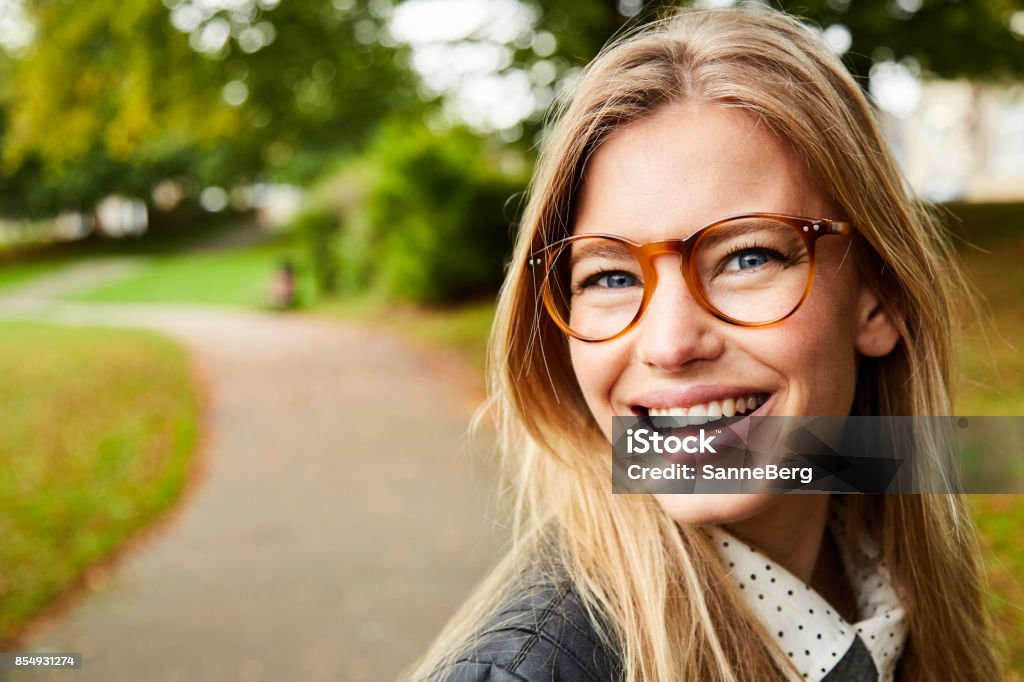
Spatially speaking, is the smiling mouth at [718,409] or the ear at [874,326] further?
the ear at [874,326]

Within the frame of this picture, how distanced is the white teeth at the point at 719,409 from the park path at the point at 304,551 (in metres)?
0.91

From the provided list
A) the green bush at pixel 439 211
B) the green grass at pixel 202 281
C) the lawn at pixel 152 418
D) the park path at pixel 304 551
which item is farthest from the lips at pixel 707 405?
the green grass at pixel 202 281

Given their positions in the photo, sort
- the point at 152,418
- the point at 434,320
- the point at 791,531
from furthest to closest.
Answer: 1. the point at 434,320
2. the point at 152,418
3. the point at 791,531

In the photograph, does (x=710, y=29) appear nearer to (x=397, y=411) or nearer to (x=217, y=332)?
(x=397, y=411)

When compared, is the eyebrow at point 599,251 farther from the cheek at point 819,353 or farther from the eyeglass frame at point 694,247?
the cheek at point 819,353

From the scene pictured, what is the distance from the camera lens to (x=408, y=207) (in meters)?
16.3

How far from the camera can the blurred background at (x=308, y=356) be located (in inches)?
181

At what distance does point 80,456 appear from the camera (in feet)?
26.4

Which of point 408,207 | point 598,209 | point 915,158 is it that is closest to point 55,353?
point 408,207

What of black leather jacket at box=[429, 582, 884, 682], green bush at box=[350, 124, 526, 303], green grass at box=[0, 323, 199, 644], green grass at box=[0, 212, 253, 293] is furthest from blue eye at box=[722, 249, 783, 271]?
green grass at box=[0, 212, 253, 293]

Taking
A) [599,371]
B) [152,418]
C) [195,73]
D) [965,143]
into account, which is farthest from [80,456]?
[965,143]

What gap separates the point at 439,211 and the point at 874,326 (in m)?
14.9

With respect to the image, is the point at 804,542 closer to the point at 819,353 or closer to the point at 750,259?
the point at 819,353

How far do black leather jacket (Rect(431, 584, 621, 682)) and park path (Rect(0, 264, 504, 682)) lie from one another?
31.3 inches
